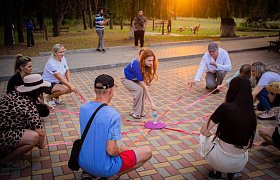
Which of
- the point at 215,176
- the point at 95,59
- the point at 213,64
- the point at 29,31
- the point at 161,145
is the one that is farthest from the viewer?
the point at 29,31

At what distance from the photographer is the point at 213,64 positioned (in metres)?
6.52

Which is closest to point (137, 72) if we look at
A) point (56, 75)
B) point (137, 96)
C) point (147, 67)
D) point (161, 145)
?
point (147, 67)

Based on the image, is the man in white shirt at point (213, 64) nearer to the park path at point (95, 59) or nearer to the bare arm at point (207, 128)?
the bare arm at point (207, 128)

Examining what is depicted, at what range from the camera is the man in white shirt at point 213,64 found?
643 cm

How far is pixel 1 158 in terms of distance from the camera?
3480 mm

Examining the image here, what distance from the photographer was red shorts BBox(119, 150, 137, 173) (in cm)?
289

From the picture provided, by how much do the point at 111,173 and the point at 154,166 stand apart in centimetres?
108

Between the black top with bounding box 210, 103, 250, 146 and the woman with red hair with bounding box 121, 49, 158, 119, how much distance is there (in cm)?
183

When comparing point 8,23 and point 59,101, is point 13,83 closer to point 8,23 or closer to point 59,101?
point 59,101

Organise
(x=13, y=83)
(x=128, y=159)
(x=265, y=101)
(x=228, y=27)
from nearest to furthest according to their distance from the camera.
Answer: (x=128, y=159), (x=13, y=83), (x=265, y=101), (x=228, y=27)

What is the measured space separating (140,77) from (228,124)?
95.6 inches

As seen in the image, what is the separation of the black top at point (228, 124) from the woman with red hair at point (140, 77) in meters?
1.83

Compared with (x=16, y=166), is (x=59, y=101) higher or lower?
higher

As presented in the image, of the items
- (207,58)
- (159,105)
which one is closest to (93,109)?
(159,105)
